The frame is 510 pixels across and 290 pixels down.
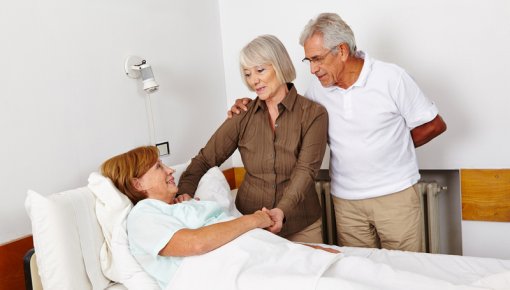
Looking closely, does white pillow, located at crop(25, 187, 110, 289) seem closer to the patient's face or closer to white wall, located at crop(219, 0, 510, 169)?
the patient's face

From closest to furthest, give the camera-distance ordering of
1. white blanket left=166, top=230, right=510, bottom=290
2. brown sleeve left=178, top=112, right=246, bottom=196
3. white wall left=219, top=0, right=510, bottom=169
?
white blanket left=166, top=230, right=510, bottom=290
brown sleeve left=178, top=112, right=246, bottom=196
white wall left=219, top=0, right=510, bottom=169

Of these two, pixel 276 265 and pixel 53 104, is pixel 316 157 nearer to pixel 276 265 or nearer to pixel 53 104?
pixel 276 265

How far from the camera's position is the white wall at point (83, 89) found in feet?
5.26

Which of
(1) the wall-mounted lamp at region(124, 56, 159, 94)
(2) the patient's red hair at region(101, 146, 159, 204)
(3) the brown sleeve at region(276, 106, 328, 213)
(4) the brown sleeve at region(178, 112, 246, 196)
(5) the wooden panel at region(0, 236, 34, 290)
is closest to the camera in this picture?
(5) the wooden panel at region(0, 236, 34, 290)

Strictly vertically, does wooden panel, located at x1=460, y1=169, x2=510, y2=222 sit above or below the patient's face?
below

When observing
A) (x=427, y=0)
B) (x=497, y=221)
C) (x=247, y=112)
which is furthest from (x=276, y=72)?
(x=497, y=221)

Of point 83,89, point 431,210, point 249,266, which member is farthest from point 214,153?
point 431,210

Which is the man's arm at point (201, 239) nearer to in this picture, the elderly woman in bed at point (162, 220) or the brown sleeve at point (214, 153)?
the elderly woman in bed at point (162, 220)

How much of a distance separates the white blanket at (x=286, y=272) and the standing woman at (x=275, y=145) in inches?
9.7

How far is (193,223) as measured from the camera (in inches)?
62.5

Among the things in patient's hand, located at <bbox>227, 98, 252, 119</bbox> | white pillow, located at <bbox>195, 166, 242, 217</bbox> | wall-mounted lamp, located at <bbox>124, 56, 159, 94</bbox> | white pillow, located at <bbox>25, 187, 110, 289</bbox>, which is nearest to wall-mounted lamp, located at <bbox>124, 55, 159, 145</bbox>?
wall-mounted lamp, located at <bbox>124, 56, 159, 94</bbox>

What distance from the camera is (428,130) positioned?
1.95m

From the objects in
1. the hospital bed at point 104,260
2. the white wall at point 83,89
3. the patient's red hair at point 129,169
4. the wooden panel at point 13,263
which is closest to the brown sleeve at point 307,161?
the hospital bed at point 104,260

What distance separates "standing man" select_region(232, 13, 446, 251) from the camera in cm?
188
